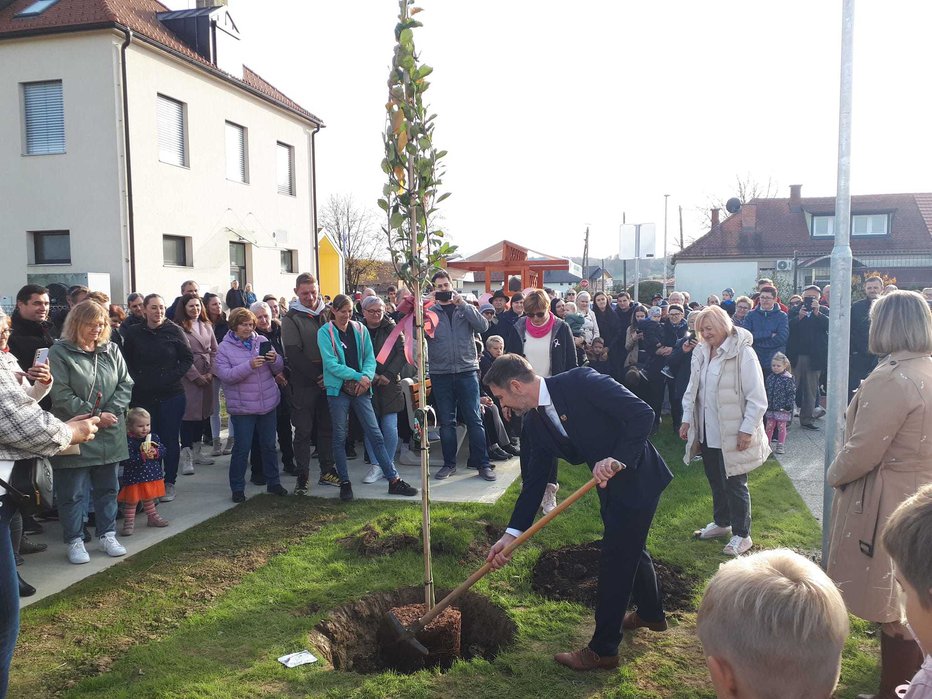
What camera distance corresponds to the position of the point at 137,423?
611 centimetres

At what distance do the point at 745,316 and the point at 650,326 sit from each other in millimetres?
1377

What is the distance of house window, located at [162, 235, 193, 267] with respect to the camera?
59.1ft

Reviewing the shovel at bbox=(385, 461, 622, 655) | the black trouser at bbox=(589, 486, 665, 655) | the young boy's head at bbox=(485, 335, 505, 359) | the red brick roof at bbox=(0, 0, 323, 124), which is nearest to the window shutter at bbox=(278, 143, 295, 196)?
the red brick roof at bbox=(0, 0, 323, 124)

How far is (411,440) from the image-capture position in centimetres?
875

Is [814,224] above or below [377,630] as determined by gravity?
above

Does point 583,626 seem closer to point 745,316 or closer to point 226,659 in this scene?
point 226,659

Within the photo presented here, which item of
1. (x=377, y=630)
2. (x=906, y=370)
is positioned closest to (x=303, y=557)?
(x=377, y=630)

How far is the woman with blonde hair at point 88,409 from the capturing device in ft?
17.2

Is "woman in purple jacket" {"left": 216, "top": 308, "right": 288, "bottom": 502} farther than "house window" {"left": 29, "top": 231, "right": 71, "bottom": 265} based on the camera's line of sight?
No

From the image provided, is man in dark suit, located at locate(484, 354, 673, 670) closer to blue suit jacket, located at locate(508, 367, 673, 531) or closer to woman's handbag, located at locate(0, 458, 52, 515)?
blue suit jacket, located at locate(508, 367, 673, 531)

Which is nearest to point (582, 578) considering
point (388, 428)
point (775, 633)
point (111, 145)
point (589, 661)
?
point (589, 661)

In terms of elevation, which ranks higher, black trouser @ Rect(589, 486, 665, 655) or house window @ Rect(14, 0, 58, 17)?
house window @ Rect(14, 0, 58, 17)

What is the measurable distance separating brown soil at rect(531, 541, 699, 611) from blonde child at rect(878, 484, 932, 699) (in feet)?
9.61

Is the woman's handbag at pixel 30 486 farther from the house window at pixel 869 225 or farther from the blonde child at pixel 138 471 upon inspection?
the house window at pixel 869 225
